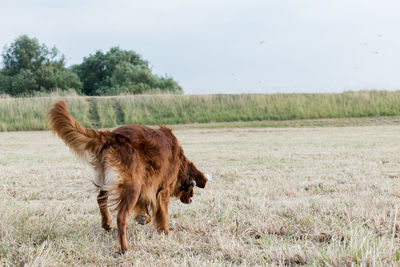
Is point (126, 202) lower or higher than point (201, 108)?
lower

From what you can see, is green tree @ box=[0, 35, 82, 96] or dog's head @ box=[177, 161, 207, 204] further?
green tree @ box=[0, 35, 82, 96]

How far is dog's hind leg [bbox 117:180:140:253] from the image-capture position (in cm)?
243

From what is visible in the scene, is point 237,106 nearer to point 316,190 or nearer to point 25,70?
point 316,190

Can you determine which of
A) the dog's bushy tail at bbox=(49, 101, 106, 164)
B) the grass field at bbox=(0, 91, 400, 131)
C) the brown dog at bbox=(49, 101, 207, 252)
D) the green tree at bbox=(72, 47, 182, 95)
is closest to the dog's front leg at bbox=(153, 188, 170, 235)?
the brown dog at bbox=(49, 101, 207, 252)

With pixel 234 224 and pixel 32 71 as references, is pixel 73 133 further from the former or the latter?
pixel 32 71

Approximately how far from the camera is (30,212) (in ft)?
10.5

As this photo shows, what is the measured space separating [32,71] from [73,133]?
3521 cm

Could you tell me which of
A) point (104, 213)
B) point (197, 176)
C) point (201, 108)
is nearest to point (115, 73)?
point (201, 108)

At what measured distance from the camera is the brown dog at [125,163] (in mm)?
2492

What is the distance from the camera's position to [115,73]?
3472 centimetres

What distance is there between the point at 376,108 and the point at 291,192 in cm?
1964

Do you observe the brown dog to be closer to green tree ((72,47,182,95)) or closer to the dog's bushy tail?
the dog's bushy tail

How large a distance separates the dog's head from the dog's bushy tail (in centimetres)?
90

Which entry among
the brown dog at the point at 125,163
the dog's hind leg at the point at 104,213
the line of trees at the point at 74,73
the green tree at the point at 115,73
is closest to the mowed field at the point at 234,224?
the dog's hind leg at the point at 104,213
